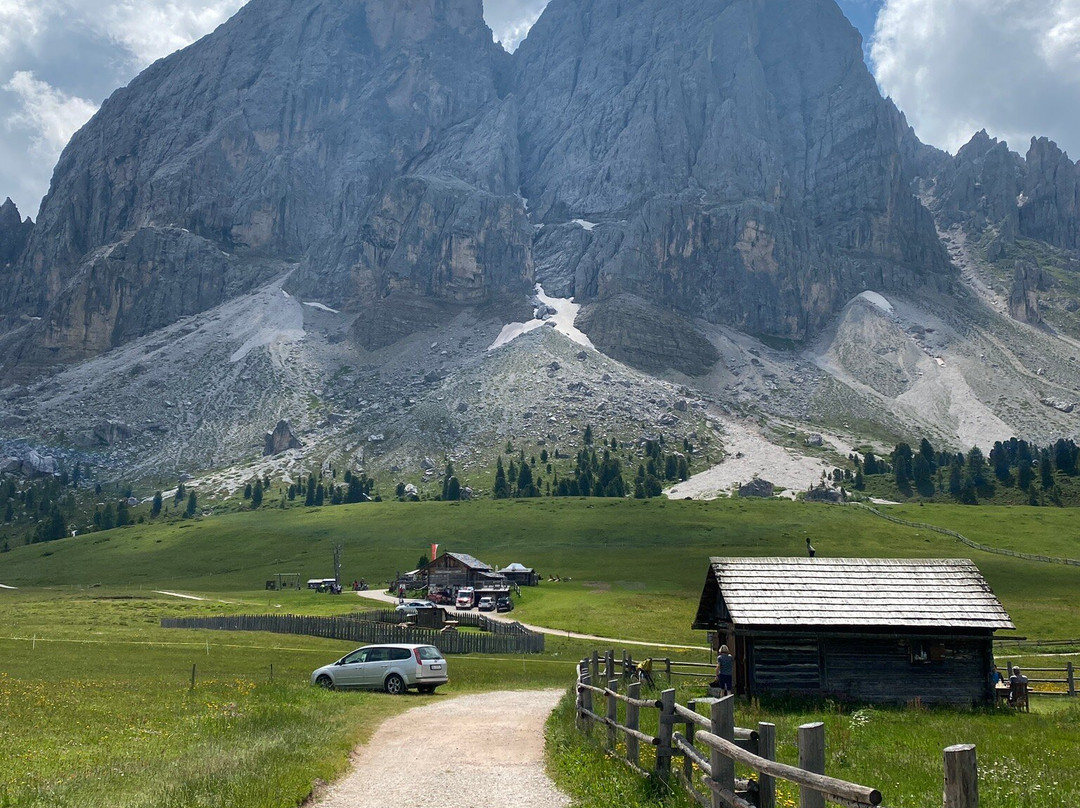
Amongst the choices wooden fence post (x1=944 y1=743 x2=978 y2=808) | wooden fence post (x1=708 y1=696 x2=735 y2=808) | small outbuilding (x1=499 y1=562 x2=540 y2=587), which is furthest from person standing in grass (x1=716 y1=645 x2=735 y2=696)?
small outbuilding (x1=499 y1=562 x2=540 y2=587)

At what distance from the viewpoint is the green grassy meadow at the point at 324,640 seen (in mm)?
16281

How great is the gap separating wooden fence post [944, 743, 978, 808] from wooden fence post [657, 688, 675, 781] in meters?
7.73

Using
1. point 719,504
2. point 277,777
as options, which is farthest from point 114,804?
point 719,504

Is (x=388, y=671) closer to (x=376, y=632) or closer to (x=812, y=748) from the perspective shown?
(x=376, y=632)

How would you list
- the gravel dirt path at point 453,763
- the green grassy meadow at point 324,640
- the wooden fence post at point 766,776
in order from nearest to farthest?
the wooden fence post at point 766,776 < the gravel dirt path at point 453,763 < the green grassy meadow at point 324,640

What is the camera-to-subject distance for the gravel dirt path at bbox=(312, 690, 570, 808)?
1502 centimetres

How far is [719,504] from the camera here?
524 ft

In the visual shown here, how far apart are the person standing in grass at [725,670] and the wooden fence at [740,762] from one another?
479 inches

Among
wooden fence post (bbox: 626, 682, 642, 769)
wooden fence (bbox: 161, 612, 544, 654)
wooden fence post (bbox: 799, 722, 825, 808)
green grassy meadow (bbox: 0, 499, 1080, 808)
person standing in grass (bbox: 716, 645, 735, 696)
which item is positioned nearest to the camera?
wooden fence post (bbox: 799, 722, 825, 808)

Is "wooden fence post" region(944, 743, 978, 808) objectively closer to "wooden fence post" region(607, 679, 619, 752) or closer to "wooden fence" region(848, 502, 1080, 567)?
"wooden fence post" region(607, 679, 619, 752)

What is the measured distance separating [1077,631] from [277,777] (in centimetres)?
6789

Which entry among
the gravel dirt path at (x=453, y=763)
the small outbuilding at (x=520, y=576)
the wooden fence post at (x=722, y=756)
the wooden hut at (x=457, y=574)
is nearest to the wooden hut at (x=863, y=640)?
the gravel dirt path at (x=453, y=763)

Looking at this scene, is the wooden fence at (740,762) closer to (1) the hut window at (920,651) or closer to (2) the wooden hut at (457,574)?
(1) the hut window at (920,651)

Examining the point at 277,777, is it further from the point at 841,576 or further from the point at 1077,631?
the point at 1077,631
